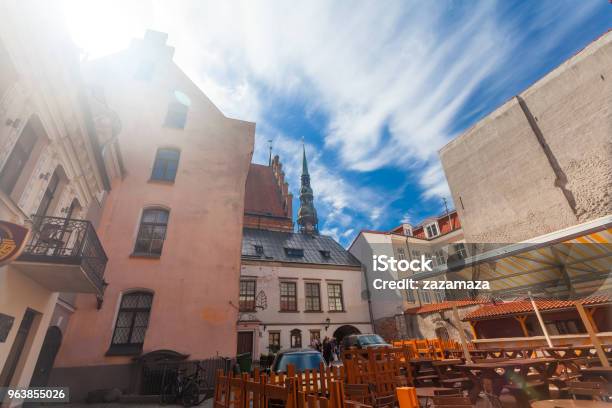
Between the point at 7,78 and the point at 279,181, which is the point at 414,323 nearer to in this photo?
the point at 7,78

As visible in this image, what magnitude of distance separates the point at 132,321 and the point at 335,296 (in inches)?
673

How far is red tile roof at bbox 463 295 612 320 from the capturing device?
11719 millimetres

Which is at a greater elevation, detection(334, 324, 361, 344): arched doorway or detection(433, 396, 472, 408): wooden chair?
detection(334, 324, 361, 344): arched doorway

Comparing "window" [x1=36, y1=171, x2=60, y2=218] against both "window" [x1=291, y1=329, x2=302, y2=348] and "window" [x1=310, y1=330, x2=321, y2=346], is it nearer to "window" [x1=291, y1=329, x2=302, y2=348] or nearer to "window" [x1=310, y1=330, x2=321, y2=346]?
"window" [x1=291, y1=329, x2=302, y2=348]

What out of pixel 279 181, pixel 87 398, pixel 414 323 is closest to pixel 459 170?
pixel 414 323

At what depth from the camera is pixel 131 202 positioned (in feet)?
42.1

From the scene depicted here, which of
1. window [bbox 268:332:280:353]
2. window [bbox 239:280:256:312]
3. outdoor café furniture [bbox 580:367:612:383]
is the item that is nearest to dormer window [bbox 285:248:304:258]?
window [bbox 239:280:256:312]

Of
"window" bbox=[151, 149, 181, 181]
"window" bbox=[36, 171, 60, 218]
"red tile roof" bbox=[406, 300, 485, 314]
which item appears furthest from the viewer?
"red tile roof" bbox=[406, 300, 485, 314]

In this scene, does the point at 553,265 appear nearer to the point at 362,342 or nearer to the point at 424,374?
the point at 424,374

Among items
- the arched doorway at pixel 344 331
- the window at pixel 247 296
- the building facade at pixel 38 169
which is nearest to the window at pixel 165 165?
the building facade at pixel 38 169

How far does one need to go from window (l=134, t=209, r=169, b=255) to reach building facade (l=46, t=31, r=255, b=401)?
43mm

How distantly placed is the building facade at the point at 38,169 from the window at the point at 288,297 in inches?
625

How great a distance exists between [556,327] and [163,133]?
22627 mm

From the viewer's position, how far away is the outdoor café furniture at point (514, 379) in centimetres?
536
